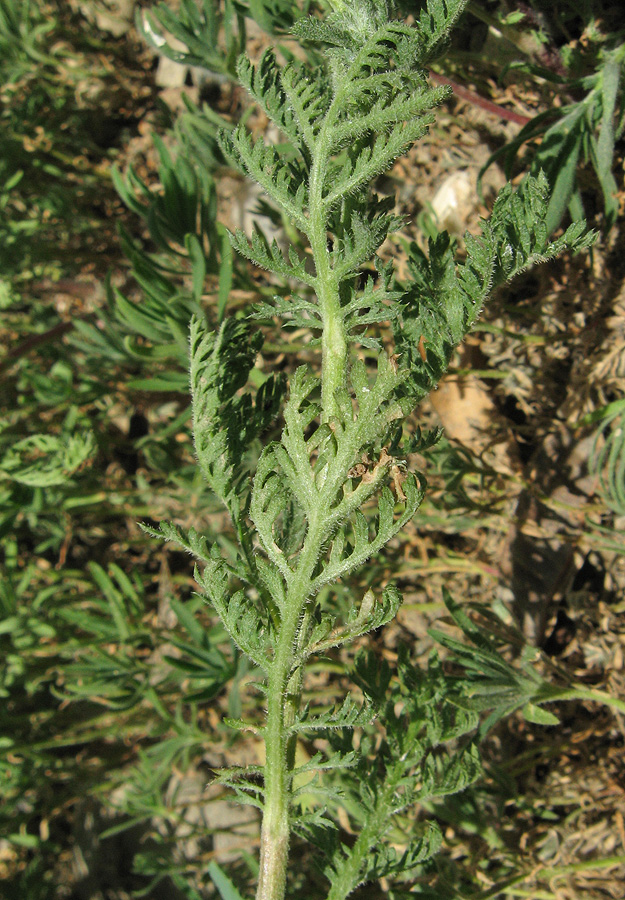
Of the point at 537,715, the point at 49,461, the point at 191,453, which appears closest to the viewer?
the point at 537,715

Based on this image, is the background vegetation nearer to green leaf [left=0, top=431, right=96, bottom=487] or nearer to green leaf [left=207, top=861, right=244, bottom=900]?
green leaf [left=0, top=431, right=96, bottom=487]

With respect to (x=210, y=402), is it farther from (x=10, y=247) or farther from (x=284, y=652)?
(x=10, y=247)

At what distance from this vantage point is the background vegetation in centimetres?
169

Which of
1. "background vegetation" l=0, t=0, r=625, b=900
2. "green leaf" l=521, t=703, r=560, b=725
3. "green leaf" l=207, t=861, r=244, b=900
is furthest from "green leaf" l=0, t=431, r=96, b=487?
"green leaf" l=521, t=703, r=560, b=725

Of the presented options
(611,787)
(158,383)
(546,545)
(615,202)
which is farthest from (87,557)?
(615,202)

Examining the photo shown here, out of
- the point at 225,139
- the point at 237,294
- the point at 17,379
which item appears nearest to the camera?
the point at 225,139

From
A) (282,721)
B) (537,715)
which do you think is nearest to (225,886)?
(282,721)

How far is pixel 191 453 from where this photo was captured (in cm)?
239

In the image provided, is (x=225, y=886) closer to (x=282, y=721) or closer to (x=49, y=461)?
(x=282, y=721)

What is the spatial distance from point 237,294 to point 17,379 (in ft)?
4.02

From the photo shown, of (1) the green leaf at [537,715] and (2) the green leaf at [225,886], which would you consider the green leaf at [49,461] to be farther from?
(1) the green leaf at [537,715]

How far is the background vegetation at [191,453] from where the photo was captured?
5.56 ft

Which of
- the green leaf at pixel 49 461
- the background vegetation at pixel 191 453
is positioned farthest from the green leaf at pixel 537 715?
the green leaf at pixel 49 461

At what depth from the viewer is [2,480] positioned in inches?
90.9
